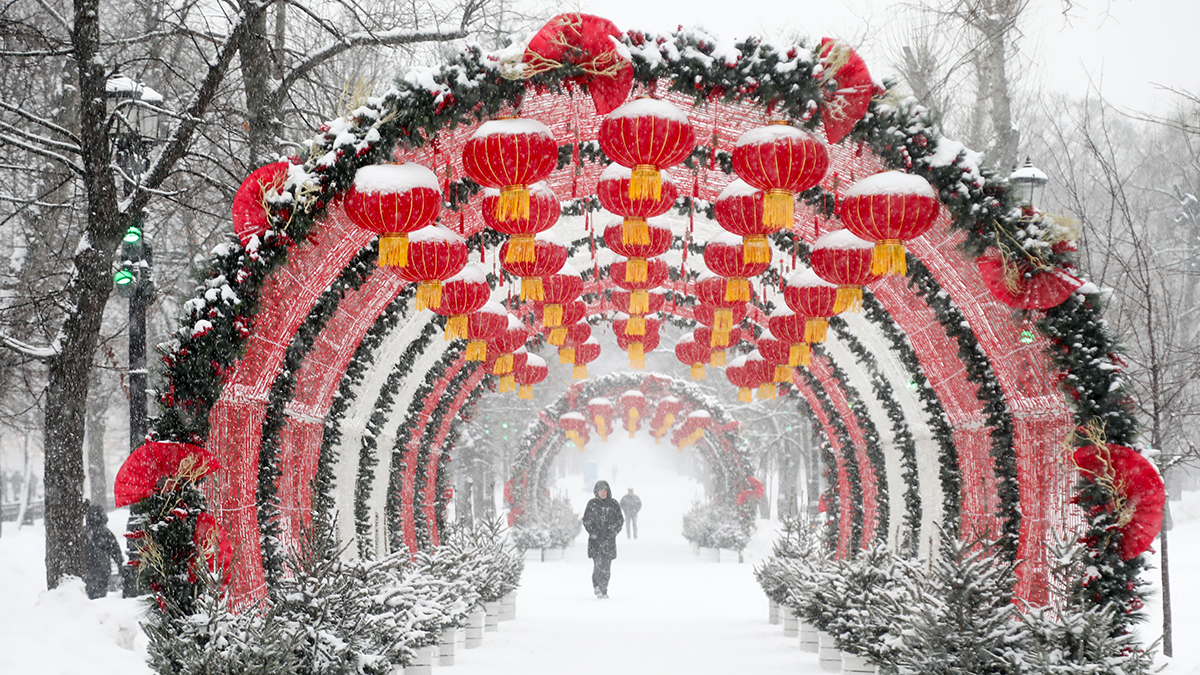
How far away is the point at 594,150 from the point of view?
8.43 meters

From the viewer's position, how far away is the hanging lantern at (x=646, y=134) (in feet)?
20.0

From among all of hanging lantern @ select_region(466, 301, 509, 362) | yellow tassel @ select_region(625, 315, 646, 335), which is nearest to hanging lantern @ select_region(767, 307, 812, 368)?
yellow tassel @ select_region(625, 315, 646, 335)

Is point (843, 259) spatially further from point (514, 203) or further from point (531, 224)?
point (514, 203)

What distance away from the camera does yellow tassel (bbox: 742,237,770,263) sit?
299 inches

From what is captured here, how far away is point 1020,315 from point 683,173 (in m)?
3.49

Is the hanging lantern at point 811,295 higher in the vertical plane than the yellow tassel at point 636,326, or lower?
higher

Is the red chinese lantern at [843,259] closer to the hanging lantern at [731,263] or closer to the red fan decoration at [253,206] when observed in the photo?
the hanging lantern at [731,263]

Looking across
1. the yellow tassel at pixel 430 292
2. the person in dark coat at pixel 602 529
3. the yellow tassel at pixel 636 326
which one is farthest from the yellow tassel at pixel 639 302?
the person in dark coat at pixel 602 529

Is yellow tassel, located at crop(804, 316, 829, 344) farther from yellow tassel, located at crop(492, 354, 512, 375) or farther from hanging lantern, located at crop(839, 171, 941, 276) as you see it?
yellow tassel, located at crop(492, 354, 512, 375)

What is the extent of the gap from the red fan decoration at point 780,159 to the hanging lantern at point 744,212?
81 centimetres

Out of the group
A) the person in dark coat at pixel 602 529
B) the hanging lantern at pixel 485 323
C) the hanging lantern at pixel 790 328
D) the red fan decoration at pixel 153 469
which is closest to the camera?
the red fan decoration at pixel 153 469

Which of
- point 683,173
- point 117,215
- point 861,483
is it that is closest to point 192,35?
point 117,215

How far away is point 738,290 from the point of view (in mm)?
8906

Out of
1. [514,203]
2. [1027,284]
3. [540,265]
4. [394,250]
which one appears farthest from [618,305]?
[1027,284]
